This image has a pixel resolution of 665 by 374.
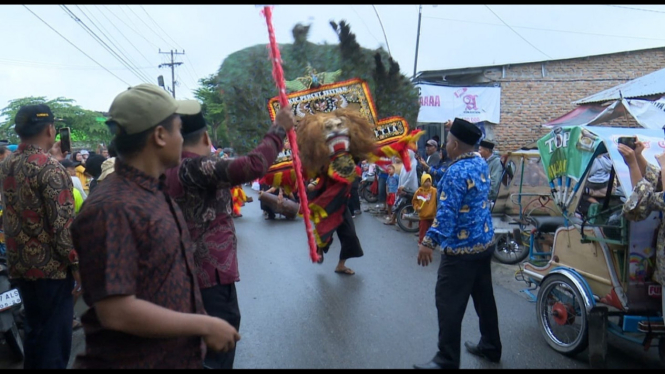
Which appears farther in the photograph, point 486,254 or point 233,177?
point 486,254

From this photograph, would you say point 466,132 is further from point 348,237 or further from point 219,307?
point 348,237

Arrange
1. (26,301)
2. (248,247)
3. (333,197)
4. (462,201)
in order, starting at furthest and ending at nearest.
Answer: (248,247), (333,197), (462,201), (26,301)

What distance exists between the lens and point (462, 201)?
3.56 metres

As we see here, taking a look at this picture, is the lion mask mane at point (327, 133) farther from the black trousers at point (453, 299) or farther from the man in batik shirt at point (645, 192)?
the man in batik shirt at point (645, 192)

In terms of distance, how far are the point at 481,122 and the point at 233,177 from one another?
1373cm

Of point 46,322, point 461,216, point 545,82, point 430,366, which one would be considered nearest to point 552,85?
point 545,82

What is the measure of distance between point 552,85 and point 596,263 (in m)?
13.1

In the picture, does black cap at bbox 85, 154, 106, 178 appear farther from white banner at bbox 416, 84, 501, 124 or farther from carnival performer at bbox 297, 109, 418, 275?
white banner at bbox 416, 84, 501, 124

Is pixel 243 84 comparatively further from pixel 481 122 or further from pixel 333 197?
pixel 481 122

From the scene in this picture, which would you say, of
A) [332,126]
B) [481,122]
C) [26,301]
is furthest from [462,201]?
[481,122]

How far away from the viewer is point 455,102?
14445 millimetres

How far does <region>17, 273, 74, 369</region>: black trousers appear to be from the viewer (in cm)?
295

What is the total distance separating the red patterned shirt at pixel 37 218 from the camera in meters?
3.03

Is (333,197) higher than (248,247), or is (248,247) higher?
(333,197)
